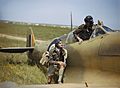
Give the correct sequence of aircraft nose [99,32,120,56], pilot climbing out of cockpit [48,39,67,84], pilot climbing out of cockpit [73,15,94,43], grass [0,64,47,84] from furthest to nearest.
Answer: grass [0,64,47,84] → pilot climbing out of cockpit [48,39,67,84] → pilot climbing out of cockpit [73,15,94,43] → aircraft nose [99,32,120,56]

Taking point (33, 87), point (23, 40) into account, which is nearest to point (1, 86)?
point (33, 87)

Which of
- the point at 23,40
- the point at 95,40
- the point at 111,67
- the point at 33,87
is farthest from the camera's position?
the point at 23,40

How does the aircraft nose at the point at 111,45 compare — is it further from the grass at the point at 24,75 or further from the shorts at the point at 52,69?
the grass at the point at 24,75

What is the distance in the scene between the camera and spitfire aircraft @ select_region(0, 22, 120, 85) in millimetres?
2852

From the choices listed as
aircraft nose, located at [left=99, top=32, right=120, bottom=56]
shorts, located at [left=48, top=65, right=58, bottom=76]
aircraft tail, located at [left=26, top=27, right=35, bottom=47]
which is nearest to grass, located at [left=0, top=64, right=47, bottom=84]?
shorts, located at [left=48, top=65, right=58, bottom=76]

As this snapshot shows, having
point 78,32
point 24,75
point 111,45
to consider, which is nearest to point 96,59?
point 111,45

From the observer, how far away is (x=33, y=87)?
8.05 feet

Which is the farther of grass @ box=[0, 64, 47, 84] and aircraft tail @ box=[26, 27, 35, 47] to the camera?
aircraft tail @ box=[26, 27, 35, 47]

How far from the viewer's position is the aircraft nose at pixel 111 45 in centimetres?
284

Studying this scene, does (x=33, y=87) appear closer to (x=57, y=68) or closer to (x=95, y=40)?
(x=95, y=40)

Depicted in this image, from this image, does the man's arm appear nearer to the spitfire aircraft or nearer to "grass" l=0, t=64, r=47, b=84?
the spitfire aircraft

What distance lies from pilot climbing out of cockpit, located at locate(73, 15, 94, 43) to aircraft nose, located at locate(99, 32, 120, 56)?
0.53 m

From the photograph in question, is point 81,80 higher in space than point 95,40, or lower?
lower

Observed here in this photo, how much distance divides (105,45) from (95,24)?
62cm
